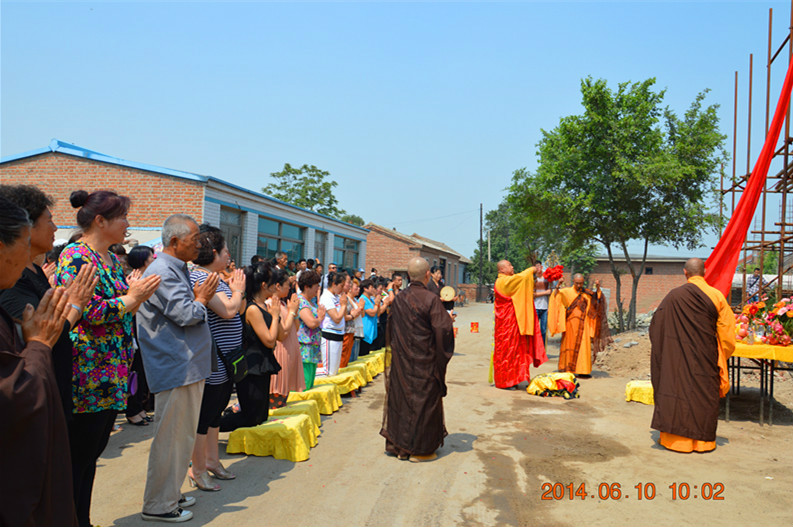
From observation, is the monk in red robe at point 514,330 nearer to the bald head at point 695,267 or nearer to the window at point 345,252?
the bald head at point 695,267

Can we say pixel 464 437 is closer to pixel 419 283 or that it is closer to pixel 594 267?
pixel 419 283

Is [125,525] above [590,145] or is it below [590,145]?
below

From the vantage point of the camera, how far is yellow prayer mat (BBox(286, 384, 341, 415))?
20.2 feet

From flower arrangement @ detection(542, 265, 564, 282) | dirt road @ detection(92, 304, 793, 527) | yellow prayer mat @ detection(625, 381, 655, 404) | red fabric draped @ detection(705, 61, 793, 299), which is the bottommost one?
dirt road @ detection(92, 304, 793, 527)

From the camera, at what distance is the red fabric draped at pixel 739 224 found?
269 inches

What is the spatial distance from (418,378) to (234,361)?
6.04ft

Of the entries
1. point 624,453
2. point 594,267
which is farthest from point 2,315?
point 594,267

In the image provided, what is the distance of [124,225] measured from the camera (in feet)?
11.0

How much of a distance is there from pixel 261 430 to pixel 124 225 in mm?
2434

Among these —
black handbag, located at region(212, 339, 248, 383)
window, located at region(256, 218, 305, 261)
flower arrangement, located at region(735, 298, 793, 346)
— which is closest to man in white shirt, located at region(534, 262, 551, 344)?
flower arrangement, located at region(735, 298, 793, 346)

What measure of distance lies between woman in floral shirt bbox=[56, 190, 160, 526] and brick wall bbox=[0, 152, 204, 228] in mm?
10733

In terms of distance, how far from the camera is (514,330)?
8.89m

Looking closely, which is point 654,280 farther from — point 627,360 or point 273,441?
point 273,441

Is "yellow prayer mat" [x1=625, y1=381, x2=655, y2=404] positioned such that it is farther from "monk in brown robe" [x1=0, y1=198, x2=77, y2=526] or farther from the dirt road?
"monk in brown robe" [x1=0, y1=198, x2=77, y2=526]
